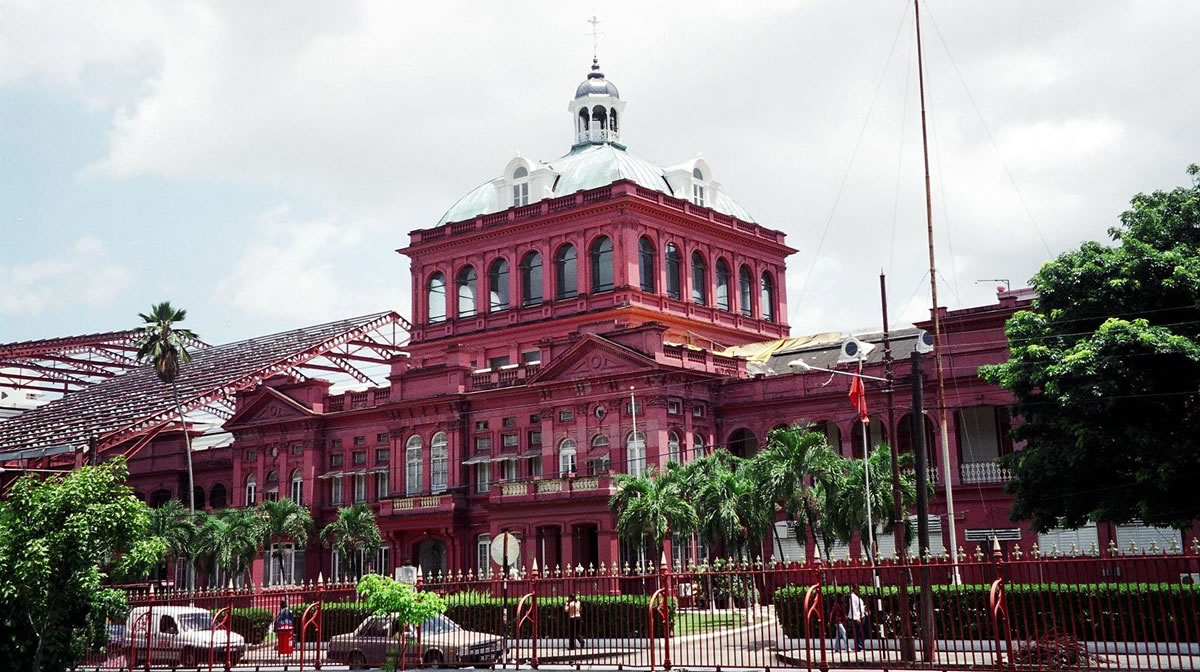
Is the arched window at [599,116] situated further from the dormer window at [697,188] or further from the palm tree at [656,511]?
the palm tree at [656,511]

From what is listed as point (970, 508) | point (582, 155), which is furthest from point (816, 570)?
point (582, 155)

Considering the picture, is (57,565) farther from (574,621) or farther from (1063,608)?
(1063,608)

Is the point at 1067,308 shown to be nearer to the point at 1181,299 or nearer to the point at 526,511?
the point at 1181,299

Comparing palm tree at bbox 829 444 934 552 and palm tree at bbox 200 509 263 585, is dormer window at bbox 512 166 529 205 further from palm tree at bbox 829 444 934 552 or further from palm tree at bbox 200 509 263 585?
palm tree at bbox 829 444 934 552

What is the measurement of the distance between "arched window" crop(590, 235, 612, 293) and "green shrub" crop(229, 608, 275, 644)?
1236 inches

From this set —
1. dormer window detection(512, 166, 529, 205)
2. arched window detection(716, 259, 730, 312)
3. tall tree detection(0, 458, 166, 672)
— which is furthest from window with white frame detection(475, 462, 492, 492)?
tall tree detection(0, 458, 166, 672)

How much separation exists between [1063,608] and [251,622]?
865 inches

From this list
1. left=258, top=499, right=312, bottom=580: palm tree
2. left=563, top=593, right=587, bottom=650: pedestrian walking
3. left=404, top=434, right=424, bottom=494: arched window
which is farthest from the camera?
left=404, top=434, right=424, bottom=494: arched window

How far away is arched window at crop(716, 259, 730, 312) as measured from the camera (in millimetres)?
70688

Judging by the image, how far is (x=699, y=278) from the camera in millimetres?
69812

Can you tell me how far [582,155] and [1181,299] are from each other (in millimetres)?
43059

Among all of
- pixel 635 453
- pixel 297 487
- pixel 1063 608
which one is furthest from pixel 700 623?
pixel 297 487

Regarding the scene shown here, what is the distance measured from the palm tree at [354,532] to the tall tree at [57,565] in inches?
1301

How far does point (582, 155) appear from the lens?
73.2 m
